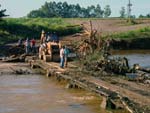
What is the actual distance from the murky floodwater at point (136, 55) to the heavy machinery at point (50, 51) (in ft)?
23.0

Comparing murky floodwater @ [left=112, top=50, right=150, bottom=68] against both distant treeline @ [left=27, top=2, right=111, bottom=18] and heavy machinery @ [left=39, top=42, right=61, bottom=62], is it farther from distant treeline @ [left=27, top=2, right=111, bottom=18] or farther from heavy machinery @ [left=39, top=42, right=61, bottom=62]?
distant treeline @ [left=27, top=2, right=111, bottom=18]

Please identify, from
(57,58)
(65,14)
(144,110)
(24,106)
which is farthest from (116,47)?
(65,14)

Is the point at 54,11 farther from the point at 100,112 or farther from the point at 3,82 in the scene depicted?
the point at 100,112

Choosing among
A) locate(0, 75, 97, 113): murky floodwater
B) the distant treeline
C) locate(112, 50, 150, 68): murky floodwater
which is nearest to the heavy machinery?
locate(0, 75, 97, 113): murky floodwater

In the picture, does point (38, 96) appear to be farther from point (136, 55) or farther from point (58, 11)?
point (58, 11)

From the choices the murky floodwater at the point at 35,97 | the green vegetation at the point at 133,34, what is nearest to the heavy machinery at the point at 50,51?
the murky floodwater at the point at 35,97

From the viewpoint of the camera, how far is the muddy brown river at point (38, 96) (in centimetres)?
1850

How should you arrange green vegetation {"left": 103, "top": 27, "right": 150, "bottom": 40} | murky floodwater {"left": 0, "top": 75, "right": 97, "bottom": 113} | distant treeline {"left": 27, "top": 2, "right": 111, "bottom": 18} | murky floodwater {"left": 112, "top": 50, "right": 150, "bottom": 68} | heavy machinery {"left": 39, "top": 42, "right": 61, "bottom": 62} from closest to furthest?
murky floodwater {"left": 0, "top": 75, "right": 97, "bottom": 113} < heavy machinery {"left": 39, "top": 42, "right": 61, "bottom": 62} < murky floodwater {"left": 112, "top": 50, "right": 150, "bottom": 68} < green vegetation {"left": 103, "top": 27, "right": 150, "bottom": 40} < distant treeline {"left": 27, "top": 2, "right": 111, "bottom": 18}

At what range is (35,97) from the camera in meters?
21.1

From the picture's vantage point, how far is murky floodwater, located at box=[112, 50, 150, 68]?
37.8 meters

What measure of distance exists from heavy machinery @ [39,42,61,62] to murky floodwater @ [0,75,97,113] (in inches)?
132

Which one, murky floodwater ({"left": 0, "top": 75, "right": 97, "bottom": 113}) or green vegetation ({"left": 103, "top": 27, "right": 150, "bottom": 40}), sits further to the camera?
green vegetation ({"left": 103, "top": 27, "right": 150, "bottom": 40})

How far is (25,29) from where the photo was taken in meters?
57.9

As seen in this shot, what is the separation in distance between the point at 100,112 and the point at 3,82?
30.8ft
